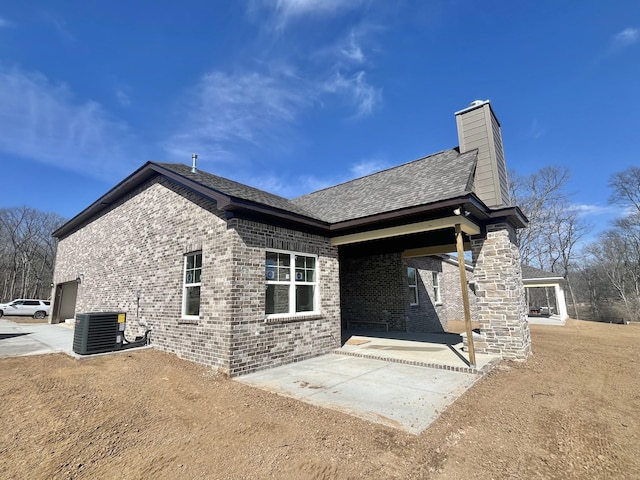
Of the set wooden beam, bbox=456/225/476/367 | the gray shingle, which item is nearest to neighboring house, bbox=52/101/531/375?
wooden beam, bbox=456/225/476/367

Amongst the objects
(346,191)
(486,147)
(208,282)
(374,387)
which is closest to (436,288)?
(346,191)

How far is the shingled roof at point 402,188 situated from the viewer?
7568mm

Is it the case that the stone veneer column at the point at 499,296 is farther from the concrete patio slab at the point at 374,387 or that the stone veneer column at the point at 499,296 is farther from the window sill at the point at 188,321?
the window sill at the point at 188,321

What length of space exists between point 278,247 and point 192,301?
8.30 feet

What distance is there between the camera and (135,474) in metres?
2.79

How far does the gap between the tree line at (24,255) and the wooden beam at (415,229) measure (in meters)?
43.3

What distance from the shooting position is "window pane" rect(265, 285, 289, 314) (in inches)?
280

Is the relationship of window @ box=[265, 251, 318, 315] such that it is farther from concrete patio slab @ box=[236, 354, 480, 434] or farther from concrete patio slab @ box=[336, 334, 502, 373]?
concrete patio slab @ box=[336, 334, 502, 373]

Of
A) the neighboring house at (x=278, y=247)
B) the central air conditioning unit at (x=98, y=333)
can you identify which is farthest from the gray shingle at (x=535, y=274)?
the central air conditioning unit at (x=98, y=333)

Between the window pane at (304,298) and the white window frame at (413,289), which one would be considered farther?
the white window frame at (413,289)

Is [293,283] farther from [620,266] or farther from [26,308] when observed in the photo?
[620,266]

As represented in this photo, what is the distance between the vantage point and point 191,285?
744cm

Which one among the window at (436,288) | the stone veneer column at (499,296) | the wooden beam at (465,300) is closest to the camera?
the wooden beam at (465,300)

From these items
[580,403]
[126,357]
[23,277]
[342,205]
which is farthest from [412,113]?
[23,277]
